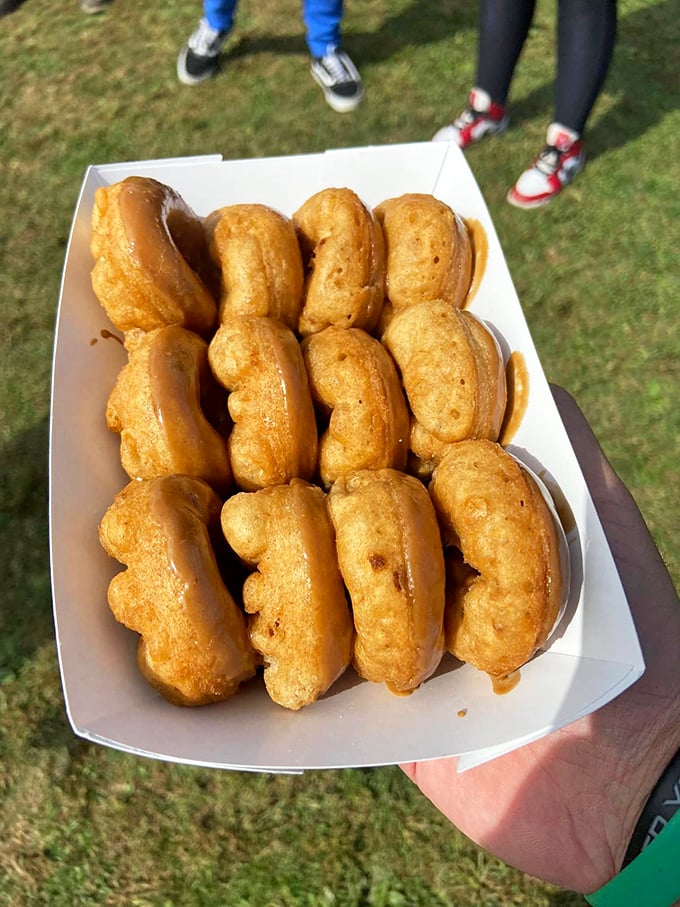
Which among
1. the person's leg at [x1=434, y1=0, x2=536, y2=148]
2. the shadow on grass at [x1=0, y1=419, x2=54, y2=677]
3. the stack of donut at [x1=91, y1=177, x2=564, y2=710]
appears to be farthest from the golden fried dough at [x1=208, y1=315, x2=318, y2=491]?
the person's leg at [x1=434, y1=0, x2=536, y2=148]

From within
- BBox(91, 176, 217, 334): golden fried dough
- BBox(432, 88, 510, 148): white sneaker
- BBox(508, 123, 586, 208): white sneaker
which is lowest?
BBox(508, 123, 586, 208): white sneaker

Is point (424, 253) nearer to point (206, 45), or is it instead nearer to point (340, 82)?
point (340, 82)

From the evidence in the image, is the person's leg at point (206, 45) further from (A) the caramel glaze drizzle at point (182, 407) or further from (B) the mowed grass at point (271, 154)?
(A) the caramel glaze drizzle at point (182, 407)

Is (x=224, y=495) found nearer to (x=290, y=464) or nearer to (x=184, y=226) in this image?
(x=290, y=464)

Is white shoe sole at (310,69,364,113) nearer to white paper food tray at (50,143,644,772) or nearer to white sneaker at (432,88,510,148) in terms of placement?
white sneaker at (432,88,510,148)

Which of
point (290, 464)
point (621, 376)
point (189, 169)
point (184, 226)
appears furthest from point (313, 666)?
point (621, 376)

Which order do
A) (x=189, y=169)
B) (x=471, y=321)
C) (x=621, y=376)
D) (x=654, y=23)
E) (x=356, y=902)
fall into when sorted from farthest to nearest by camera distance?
(x=654, y=23) → (x=621, y=376) → (x=356, y=902) → (x=189, y=169) → (x=471, y=321)
